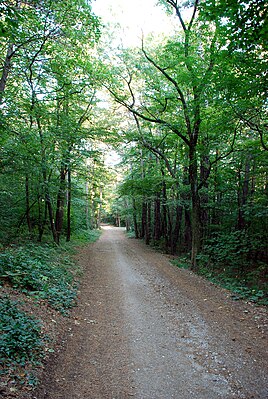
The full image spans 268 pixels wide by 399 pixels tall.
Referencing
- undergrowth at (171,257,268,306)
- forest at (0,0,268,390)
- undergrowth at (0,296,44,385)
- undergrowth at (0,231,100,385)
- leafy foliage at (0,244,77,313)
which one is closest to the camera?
undergrowth at (0,296,44,385)

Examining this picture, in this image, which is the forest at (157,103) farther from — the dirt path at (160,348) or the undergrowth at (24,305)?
the dirt path at (160,348)

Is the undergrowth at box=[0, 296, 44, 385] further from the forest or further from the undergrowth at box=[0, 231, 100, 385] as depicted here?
the forest

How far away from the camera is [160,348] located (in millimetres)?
4289

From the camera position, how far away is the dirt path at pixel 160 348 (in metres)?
3.26

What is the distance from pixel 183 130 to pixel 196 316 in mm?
9394

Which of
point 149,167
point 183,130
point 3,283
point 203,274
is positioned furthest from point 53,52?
point 149,167

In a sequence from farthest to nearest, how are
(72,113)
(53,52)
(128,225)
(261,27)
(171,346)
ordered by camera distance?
(128,225) → (72,113) → (53,52) → (171,346) → (261,27)

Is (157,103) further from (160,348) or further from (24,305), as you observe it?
(160,348)

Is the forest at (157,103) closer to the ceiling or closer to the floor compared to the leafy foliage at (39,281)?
closer to the ceiling

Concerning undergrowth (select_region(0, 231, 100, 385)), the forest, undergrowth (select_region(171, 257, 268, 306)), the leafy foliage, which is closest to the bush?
undergrowth (select_region(0, 231, 100, 385))

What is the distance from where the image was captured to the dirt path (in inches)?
128

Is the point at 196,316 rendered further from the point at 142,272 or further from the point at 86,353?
the point at 142,272

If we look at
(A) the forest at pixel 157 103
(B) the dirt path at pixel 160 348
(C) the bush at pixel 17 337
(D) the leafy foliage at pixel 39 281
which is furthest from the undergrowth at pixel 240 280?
(C) the bush at pixel 17 337

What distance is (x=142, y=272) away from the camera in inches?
404
